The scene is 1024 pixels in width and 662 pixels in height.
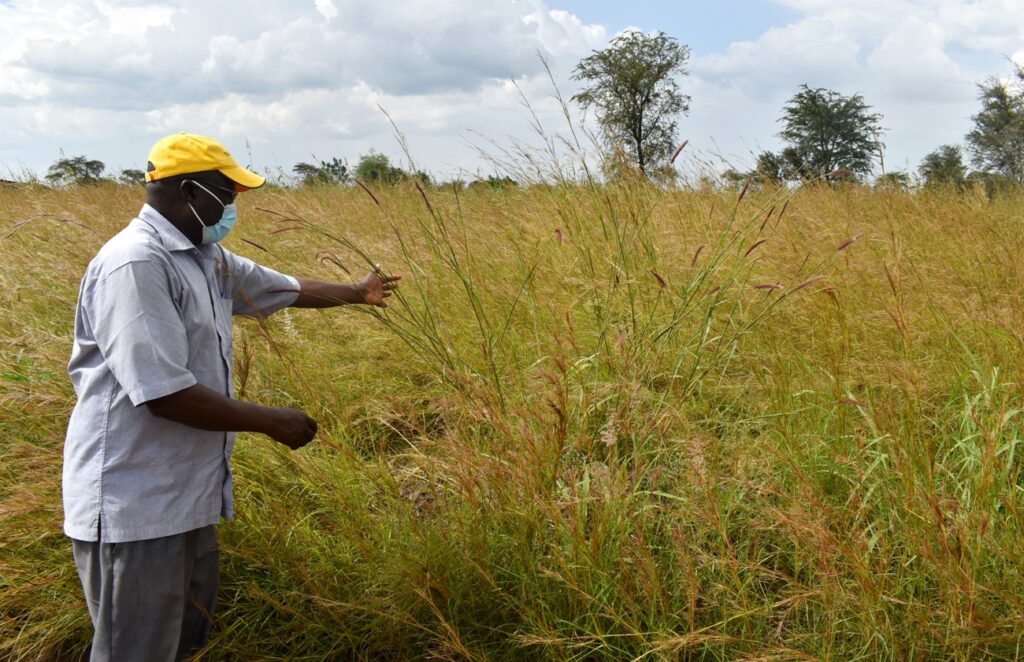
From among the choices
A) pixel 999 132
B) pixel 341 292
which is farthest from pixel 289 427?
pixel 999 132

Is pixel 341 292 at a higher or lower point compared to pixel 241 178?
lower

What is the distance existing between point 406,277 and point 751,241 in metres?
1.86

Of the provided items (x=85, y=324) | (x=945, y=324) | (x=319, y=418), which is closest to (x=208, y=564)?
(x=85, y=324)

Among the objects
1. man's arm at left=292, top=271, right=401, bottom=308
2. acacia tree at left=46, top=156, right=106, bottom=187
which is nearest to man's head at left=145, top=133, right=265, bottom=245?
man's arm at left=292, top=271, right=401, bottom=308

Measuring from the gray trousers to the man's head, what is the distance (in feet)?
2.48

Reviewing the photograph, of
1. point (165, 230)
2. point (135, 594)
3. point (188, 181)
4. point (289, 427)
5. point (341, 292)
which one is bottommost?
point (135, 594)

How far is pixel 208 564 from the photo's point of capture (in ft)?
6.85

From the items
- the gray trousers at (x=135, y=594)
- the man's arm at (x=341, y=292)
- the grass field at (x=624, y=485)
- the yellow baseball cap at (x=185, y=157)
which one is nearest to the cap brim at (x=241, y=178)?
the yellow baseball cap at (x=185, y=157)

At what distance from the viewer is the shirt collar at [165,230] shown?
1.82 metres

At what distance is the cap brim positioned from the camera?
76.3 inches

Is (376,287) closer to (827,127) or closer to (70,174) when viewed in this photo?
(70,174)

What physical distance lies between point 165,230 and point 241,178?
24 cm

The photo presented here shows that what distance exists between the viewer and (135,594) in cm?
178

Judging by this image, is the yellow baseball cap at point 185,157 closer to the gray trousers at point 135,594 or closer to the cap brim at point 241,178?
the cap brim at point 241,178
